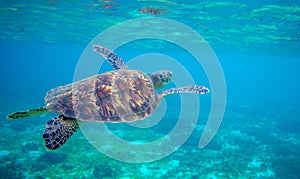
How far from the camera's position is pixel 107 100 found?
6.12m

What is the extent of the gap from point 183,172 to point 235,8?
1267 cm

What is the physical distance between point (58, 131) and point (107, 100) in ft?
5.19

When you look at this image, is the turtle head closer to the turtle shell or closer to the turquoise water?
the turtle shell

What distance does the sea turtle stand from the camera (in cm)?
532

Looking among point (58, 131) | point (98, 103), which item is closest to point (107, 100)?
point (98, 103)

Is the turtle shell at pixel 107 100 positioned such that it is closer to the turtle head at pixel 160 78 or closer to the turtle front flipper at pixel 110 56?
the turtle head at pixel 160 78

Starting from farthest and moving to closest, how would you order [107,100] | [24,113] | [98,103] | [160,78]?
[160,78]
[107,100]
[98,103]
[24,113]

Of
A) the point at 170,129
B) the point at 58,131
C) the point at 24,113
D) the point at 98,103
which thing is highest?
the point at 98,103

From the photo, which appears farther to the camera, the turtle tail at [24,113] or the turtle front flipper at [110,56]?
the turtle front flipper at [110,56]

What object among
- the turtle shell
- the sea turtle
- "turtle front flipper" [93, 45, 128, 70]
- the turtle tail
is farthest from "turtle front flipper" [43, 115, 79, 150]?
"turtle front flipper" [93, 45, 128, 70]

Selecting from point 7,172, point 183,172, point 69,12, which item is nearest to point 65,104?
point 7,172

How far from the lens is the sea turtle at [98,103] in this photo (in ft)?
17.5

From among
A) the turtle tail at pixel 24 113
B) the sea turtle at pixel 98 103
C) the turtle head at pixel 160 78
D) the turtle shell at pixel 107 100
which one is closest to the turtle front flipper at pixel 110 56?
the turtle head at pixel 160 78

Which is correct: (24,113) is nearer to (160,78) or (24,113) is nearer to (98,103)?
(98,103)
